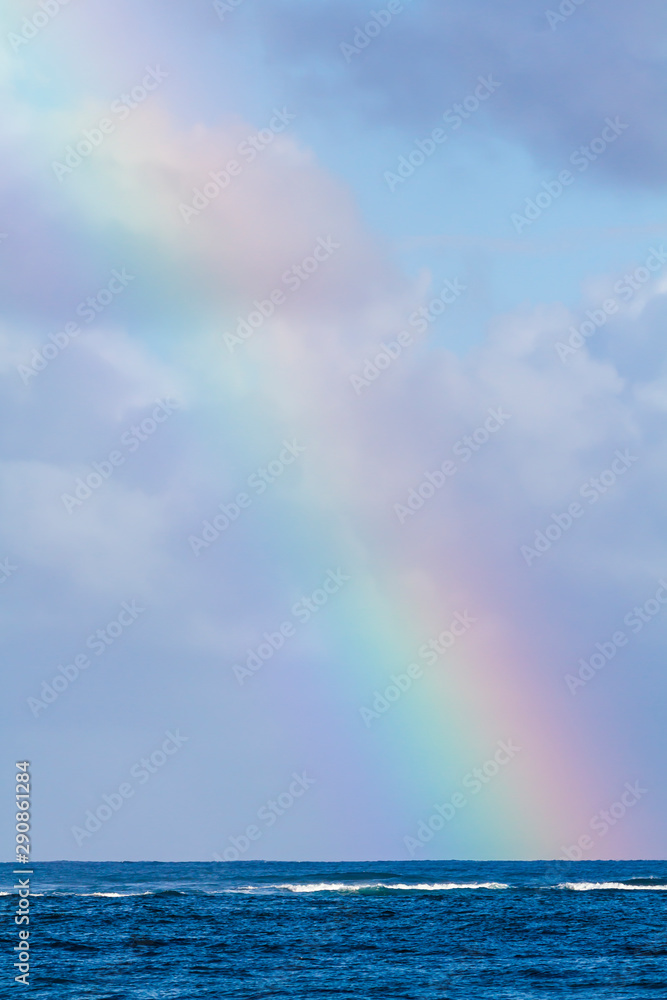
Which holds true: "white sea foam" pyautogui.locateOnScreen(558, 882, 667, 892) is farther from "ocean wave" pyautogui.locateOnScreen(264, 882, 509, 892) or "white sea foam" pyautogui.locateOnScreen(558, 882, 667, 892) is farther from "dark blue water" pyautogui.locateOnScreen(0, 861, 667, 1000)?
"dark blue water" pyautogui.locateOnScreen(0, 861, 667, 1000)

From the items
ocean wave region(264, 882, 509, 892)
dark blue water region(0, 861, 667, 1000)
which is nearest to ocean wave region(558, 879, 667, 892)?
ocean wave region(264, 882, 509, 892)

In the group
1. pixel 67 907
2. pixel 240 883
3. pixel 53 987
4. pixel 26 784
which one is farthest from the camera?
pixel 240 883

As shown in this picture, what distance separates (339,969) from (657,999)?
13887mm

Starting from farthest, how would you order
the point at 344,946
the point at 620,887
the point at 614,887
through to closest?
1. the point at 620,887
2. the point at 614,887
3. the point at 344,946

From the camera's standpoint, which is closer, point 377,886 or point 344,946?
point 344,946

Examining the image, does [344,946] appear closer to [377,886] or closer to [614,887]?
[377,886]

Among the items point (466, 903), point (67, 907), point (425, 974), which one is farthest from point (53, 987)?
point (466, 903)

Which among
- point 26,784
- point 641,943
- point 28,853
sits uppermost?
point 26,784

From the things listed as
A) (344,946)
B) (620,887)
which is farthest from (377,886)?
(344,946)

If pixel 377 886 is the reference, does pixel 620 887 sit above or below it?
below

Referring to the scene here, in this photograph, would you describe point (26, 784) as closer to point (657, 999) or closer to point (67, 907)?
point (657, 999)

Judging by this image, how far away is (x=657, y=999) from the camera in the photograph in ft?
120

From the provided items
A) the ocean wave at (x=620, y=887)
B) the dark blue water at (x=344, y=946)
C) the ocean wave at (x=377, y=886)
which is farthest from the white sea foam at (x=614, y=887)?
the dark blue water at (x=344, y=946)

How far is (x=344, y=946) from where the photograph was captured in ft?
173
